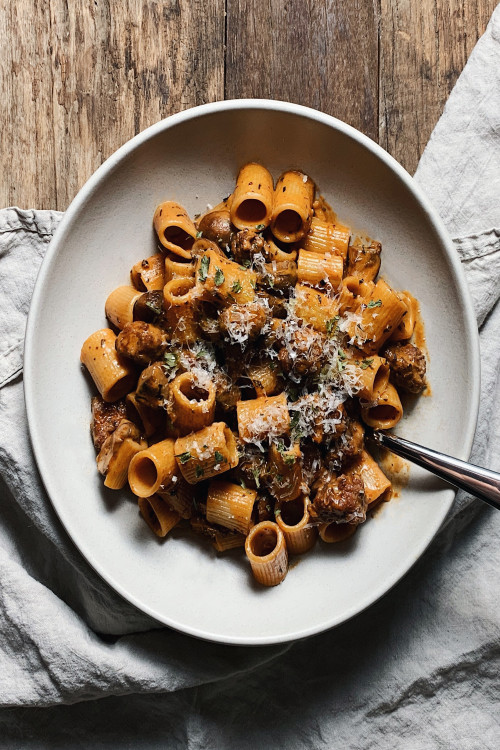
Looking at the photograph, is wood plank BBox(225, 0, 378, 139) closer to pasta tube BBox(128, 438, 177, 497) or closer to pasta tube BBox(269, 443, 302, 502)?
pasta tube BBox(269, 443, 302, 502)

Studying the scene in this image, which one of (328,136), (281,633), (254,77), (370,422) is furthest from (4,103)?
(281,633)

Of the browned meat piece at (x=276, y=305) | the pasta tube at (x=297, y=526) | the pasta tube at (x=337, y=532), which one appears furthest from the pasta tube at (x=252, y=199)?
the pasta tube at (x=337, y=532)

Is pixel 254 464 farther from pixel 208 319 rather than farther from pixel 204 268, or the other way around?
pixel 204 268

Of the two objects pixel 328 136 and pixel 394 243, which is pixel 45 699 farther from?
pixel 328 136

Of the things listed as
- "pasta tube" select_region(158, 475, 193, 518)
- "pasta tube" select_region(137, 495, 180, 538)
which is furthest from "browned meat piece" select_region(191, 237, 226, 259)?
"pasta tube" select_region(137, 495, 180, 538)

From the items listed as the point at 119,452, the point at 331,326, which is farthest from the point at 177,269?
the point at 119,452

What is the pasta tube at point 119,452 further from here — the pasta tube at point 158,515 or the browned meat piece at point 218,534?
the browned meat piece at point 218,534
